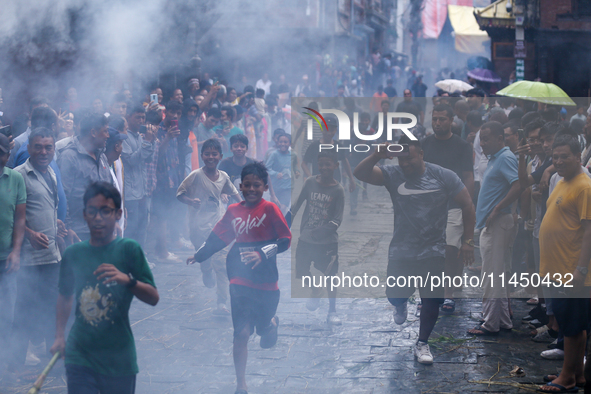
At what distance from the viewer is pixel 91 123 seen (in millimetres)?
4836

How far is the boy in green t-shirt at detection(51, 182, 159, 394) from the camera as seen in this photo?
285 cm

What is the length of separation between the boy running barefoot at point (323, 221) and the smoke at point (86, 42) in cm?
291

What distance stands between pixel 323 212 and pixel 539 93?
14.1 feet

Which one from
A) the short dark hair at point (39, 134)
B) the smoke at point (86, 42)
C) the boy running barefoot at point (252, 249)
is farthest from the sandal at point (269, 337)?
the smoke at point (86, 42)

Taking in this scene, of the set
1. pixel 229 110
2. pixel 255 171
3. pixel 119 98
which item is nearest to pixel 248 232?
pixel 255 171

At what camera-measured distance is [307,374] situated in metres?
4.30

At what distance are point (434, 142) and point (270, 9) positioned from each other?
645 inches

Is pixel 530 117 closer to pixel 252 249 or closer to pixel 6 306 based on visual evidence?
pixel 252 249

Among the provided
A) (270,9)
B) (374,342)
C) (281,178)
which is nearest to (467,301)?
(374,342)

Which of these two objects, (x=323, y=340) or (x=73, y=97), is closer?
(x=323, y=340)

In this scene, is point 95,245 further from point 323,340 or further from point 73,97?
point 73,97

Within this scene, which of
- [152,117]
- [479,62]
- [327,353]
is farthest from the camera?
[479,62]

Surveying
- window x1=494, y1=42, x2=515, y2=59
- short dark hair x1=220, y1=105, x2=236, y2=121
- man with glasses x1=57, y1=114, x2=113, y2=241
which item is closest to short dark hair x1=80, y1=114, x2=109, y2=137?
man with glasses x1=57, y1=114, x2=113, y2=241

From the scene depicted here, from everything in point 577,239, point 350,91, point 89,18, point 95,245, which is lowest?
point 350,91
